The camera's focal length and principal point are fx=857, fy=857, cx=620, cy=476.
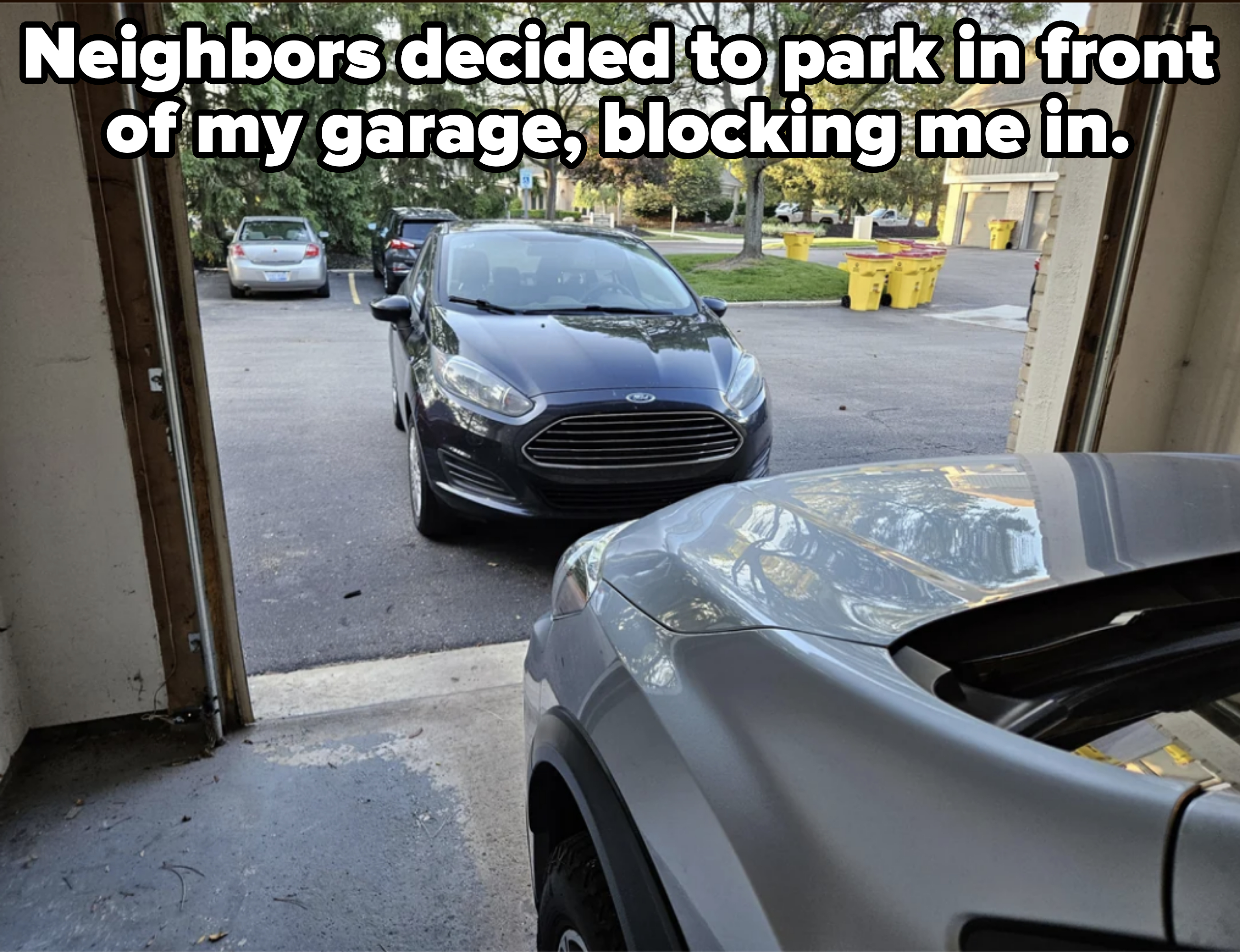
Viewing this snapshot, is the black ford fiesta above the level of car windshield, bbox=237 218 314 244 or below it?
above

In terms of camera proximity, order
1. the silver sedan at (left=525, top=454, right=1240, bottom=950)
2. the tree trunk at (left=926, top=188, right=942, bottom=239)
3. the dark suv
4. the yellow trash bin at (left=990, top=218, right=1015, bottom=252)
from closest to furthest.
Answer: the silver sedan at (left=525, top=454, right=1240, bottom=950) → the dark suv → the yellow trash bin at (left=990, top=218, right=1015, bottom=252) → the tree trunk at (left=926, top=188, right=942, bottom=239)

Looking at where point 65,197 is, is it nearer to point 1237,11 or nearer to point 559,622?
point 559,622

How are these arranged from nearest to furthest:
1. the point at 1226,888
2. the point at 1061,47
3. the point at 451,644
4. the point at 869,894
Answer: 1. the point at 1226,888
2. the point at 869,894
3. the point at 1061,47
4. the point at 451,644

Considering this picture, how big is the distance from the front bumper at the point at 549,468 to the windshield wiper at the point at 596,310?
0.94 metres

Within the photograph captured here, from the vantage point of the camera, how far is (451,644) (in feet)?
12.5

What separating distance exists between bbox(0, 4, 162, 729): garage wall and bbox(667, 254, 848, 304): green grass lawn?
13002mm

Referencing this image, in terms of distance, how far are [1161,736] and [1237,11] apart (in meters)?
3.54

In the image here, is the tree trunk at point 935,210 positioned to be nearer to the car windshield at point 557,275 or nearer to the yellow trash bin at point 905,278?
the yellow trash bin at point 905,278

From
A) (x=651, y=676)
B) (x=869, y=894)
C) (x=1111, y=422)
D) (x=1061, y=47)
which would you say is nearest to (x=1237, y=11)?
(x=1061, y=47)

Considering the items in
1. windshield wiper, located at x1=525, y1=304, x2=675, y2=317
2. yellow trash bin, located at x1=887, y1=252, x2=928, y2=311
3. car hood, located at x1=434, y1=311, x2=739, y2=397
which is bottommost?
yellow trash bin, located at x1=887, y1=252, x2=928, y2=311

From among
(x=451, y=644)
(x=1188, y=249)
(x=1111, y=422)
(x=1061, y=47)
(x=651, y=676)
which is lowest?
(x=451, y=644)

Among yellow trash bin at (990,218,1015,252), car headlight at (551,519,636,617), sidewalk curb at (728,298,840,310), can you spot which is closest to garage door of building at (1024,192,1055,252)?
yellow trash bin at (990,218,1015,252)

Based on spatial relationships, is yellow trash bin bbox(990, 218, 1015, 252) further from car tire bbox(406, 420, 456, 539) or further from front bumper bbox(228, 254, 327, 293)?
car tire bbox(406, 420, 456, 539)

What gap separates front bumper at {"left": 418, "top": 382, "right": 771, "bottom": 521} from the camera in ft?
→ 13.6
